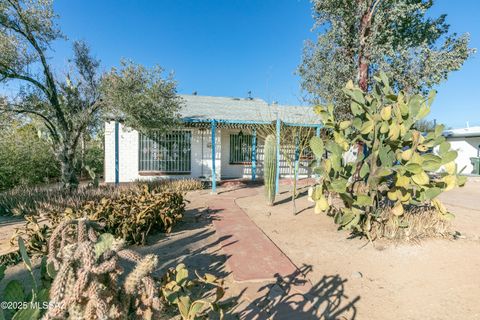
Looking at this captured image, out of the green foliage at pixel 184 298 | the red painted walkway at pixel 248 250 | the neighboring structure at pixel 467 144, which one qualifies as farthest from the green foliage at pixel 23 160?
the neighboring structure at pixel 467 144

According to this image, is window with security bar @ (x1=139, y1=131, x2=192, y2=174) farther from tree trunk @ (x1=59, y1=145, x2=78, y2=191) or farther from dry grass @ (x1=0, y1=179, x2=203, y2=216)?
dry grass @ (x1=0, y1=179, x2=203, y2=216)

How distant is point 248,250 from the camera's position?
14.2ft

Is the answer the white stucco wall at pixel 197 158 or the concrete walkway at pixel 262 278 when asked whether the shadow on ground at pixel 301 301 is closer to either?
the concrete walkway at pixel 262 278

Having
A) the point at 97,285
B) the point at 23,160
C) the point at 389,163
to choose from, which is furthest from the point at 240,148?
the point at 97,285

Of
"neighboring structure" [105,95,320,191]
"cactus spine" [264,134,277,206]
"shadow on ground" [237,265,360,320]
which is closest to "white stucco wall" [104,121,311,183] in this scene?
"neighboring structure" [105,95,320,191]

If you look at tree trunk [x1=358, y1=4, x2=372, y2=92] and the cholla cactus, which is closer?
the cholla cactus

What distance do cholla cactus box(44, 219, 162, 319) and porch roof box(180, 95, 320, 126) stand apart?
380 inches

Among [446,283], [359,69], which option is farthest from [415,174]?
[359,69]

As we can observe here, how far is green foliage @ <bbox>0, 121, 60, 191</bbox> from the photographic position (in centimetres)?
998

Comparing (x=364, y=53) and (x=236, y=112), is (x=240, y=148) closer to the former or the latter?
(x=236, y=112)

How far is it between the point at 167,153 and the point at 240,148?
3745 millimetres

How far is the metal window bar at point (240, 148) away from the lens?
13953 millimetres

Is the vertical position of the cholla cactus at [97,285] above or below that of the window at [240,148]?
below

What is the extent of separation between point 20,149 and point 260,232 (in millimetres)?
10612
